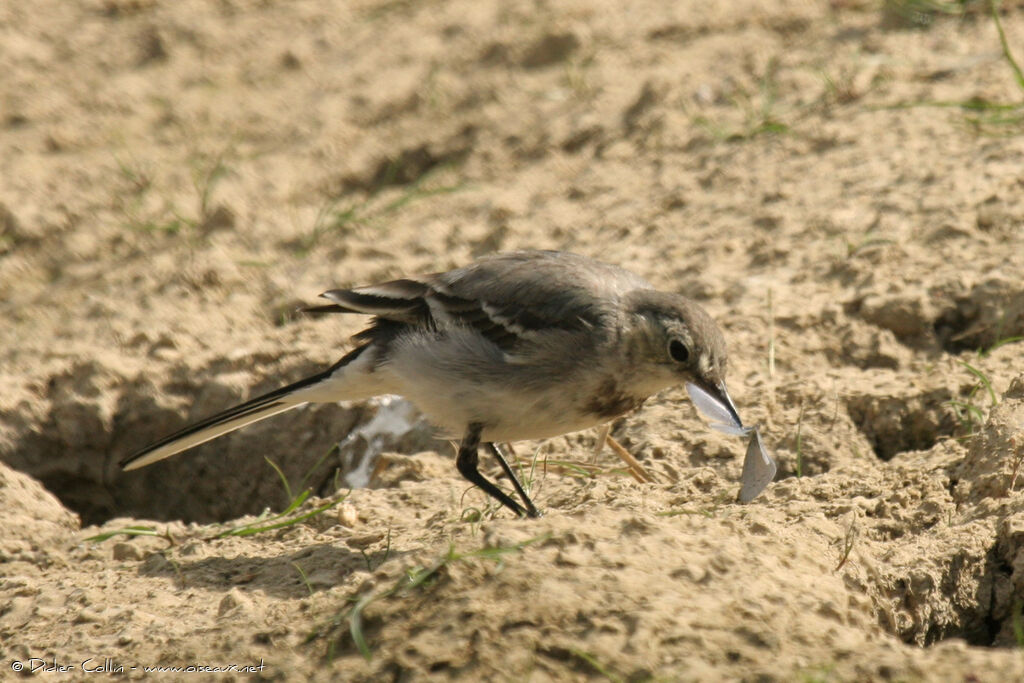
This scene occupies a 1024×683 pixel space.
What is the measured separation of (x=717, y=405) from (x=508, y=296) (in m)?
1.00

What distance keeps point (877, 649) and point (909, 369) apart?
106 inches

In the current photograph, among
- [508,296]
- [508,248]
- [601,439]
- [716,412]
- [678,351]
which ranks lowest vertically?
[601,439]

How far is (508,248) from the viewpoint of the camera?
24.1 feet

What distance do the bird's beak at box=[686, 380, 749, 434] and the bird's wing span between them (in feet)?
1.60

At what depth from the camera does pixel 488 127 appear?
880cm

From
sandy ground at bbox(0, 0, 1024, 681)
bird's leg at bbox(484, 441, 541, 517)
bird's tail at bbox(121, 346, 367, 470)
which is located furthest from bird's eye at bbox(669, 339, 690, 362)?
bird's tail at bbox(121, 346, 367, 470)

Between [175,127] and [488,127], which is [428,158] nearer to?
[488,127]

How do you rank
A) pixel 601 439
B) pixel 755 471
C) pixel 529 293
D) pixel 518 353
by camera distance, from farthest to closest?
pixel 601 439
pixel 529 293
pixel 518 353
pixel 755 471

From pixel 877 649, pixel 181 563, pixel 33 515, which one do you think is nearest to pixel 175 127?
pixel 33 515

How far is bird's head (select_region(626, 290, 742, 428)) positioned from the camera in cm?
493

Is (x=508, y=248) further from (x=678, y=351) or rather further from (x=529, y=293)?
(x=678, y=351)

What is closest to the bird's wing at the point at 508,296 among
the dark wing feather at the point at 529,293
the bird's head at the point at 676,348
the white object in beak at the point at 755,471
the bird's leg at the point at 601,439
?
A: the dark wing feather at the point at 529,293

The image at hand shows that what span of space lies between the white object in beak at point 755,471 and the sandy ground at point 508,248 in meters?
0.09

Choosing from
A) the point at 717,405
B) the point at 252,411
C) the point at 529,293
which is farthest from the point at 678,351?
the point at 252,411
